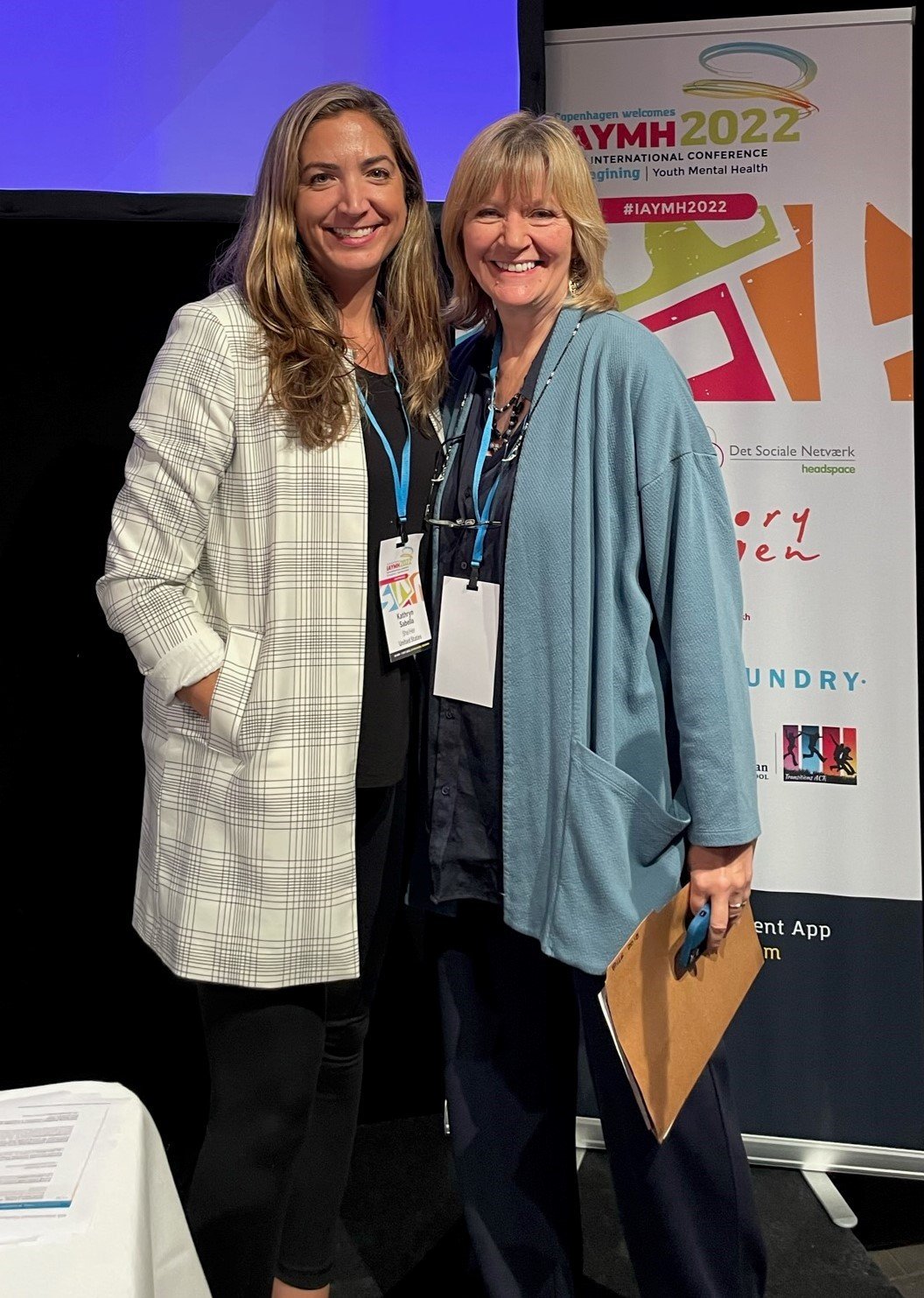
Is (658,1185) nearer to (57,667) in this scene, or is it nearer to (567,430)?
(567,430)

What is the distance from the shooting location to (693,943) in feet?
4.85

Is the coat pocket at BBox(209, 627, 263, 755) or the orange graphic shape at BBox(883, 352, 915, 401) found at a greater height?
the orange graphic shape at BBox(883, 352, 915, 401)

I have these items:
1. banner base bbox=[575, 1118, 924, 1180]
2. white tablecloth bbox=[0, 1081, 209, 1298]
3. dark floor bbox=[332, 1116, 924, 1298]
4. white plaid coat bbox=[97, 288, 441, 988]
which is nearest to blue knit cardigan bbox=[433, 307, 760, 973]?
white plaid coat bbox=[97, 288, 441, 988]

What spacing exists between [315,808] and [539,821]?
0.29 meters

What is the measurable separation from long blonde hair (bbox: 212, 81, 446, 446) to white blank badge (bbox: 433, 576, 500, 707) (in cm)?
26

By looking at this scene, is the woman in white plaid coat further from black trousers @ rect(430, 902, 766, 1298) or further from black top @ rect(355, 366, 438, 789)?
black trousers @ rect(430, 902, 766, 1298)

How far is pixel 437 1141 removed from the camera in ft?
8.07

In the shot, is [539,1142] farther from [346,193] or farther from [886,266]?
[886,266]

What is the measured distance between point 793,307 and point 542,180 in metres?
0.87

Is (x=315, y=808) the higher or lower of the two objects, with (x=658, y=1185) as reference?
higher

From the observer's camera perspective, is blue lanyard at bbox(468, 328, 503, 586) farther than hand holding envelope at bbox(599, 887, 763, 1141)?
Yes

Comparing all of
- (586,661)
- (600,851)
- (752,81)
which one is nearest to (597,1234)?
(600,851)

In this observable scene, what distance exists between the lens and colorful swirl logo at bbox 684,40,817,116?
2123mm

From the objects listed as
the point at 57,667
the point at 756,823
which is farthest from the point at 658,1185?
the point at 57,667
